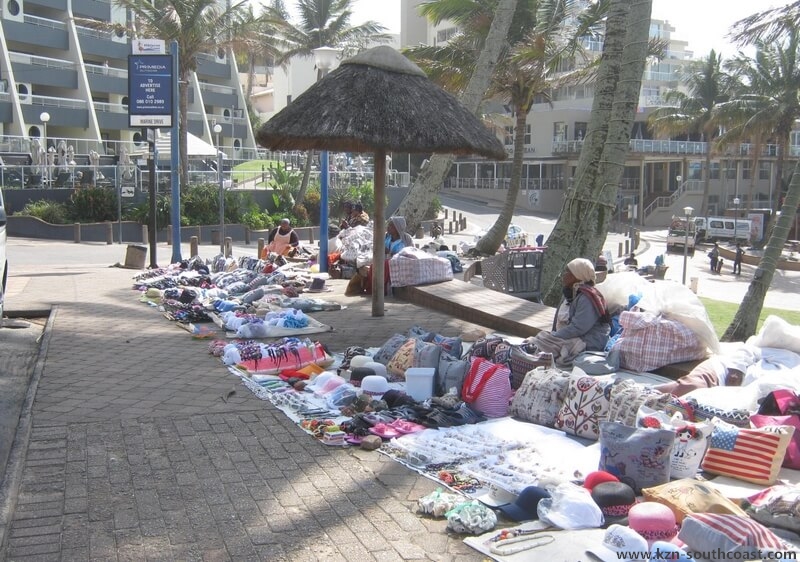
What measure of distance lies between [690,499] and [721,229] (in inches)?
1889

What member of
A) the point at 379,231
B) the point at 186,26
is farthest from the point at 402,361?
the point at 186,26

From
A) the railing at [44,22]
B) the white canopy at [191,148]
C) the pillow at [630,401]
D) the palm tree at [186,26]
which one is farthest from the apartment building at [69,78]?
the pillow at [630,401]

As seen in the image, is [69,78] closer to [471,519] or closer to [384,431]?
[384,431]

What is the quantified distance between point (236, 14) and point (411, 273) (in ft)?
75.9

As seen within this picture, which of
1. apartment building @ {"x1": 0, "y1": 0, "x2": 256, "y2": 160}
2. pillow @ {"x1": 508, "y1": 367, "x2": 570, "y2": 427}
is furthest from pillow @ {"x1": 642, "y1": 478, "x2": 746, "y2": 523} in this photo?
apartment building @ {"x1": 0, "y1": 0, "x2": 256, "y2": 160}

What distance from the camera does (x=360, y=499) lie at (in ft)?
14.7

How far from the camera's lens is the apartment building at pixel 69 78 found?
34.1 metres

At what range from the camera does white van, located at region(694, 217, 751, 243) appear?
47.6 metres

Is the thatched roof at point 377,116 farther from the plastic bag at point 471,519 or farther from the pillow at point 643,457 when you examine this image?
the plastic bag at point 471,519

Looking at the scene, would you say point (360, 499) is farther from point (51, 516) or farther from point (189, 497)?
point (51, 516)

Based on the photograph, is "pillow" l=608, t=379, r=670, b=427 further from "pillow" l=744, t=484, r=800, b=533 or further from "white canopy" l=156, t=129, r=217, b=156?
"white canopy" l=156, t=129, r=217, b=156

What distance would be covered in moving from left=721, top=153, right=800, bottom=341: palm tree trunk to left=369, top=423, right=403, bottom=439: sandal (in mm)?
6423

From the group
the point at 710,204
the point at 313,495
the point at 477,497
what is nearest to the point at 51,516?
the point at 313,495

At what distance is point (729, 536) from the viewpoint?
3643mm
